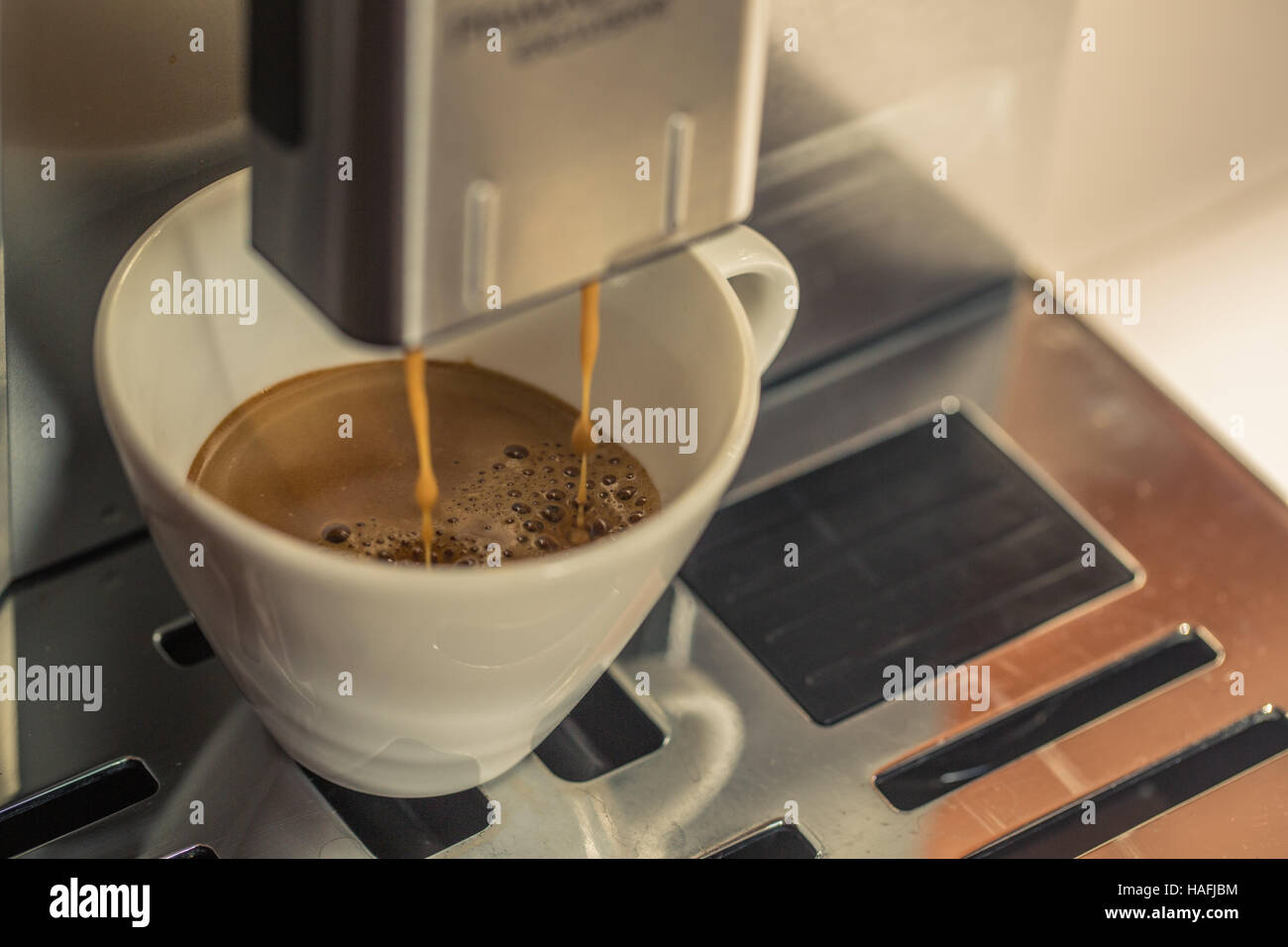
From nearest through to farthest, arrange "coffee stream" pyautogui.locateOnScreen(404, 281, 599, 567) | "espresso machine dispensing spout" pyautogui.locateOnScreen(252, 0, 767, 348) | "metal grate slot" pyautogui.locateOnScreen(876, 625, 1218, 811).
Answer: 1. "espresso machine dispensing spout" pyautogui.locateOnScreen(252, 0, 767, 348)
2. "coffee stream" pyautogui.locateOnScreen(404, 281, 599, 567)
3. "metal grate slot" pyautogui.locateOnScreen(876, 625, 1218, 811)

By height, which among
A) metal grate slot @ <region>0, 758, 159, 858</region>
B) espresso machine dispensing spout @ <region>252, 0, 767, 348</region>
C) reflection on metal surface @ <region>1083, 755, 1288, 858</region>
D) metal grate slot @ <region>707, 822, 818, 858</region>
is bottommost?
metal grate slot @ <region>707, 822, 818, 858</region>

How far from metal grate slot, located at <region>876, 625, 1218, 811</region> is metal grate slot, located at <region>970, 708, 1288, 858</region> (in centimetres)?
2

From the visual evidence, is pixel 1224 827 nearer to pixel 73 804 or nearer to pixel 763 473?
pixel 763 473

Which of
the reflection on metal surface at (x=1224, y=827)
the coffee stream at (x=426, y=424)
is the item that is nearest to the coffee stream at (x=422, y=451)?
the coffee stream at (x=426, y=424)

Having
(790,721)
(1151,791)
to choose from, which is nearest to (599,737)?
(790,721)

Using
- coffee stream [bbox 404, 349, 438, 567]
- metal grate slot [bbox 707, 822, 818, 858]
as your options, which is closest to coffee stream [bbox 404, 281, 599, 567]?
coffee stream [bbox 404, 349, 438, 567]

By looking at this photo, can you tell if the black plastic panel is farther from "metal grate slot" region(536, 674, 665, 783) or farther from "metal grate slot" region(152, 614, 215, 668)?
"metal grate slot" region(152, 614, 215, 668)

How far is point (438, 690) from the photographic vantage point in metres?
0.42

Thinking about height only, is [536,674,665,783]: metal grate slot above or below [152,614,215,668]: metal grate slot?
Answer: below

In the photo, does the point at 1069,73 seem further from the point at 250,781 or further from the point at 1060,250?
the point at 250,781

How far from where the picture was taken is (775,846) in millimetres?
492

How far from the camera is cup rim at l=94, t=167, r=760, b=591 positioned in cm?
38

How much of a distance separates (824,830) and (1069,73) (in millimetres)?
362
